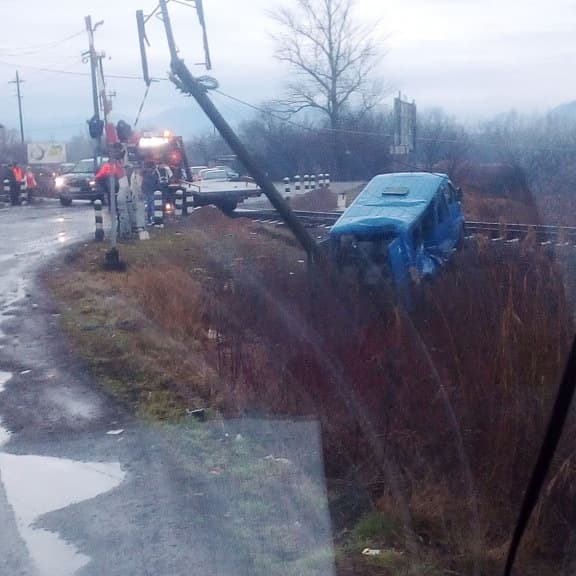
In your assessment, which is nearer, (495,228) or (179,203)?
(495,228)

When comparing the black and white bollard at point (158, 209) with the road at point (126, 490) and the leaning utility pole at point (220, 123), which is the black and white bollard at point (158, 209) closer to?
the leaning utility pole at point (220, 123)

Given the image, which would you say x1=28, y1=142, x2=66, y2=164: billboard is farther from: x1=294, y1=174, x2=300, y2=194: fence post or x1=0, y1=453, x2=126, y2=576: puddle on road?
x1=0, y1=453, x2=126, y2=576: puddle on road

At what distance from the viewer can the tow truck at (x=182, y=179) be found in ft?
90.5

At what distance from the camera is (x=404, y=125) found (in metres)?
20.4

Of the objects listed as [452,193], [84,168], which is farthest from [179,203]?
[84,168]

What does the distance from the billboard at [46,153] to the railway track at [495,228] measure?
29981mm

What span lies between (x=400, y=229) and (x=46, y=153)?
153ft

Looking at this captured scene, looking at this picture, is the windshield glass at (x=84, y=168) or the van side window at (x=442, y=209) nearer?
the van side window at (x=442, y=209)

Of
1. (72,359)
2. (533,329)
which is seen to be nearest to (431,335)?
(533,329)

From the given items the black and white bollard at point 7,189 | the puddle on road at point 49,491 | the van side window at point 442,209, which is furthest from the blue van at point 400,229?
the black and white bollard at point 7,189

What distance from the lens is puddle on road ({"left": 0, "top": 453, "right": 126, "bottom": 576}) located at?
541cm

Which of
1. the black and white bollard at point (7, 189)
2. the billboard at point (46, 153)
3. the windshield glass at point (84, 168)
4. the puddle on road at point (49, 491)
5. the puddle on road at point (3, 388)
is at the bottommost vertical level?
the puddle on road at point (49, 491)

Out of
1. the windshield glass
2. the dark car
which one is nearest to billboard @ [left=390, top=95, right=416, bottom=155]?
the dark car

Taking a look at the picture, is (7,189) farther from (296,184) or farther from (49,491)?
(49,491)
